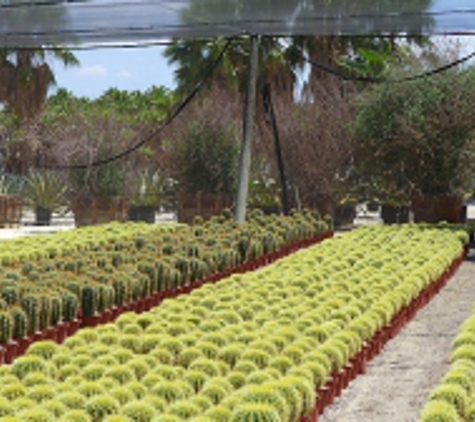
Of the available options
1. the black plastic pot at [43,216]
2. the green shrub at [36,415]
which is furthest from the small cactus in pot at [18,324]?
the black plastic pot at [43,216]

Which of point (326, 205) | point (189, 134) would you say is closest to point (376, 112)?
point (326, 205)

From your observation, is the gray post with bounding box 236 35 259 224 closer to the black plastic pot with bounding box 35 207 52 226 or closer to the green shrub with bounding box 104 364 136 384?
the black plastic pot with bounding box 35 207 52 226

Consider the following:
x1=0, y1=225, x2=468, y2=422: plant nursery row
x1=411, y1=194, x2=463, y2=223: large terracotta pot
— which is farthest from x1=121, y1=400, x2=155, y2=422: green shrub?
x1=411, y1=194, x2=463, y2=223: large terracotta pot

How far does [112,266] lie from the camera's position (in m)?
11.0

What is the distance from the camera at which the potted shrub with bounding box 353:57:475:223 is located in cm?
1931

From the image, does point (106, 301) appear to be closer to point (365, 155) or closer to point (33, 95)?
point (365, 155)

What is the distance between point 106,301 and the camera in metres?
9.45

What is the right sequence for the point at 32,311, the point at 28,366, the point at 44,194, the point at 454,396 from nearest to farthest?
the point at 454,396, the point at 28,366, the point at 32,311, the point at 44,194

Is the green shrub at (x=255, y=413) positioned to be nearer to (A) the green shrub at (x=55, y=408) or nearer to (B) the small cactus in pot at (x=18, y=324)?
(A) the green shrub at (x=55, y=408)

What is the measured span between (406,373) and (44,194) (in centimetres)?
1776

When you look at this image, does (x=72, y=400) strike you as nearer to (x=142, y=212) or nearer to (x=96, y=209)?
(x=96, y=209)

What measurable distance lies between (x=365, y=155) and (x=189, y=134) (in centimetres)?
410

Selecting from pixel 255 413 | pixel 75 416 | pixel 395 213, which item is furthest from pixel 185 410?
pixel 395 213

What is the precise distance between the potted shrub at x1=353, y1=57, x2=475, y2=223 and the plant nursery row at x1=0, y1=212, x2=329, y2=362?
3.07 meters
